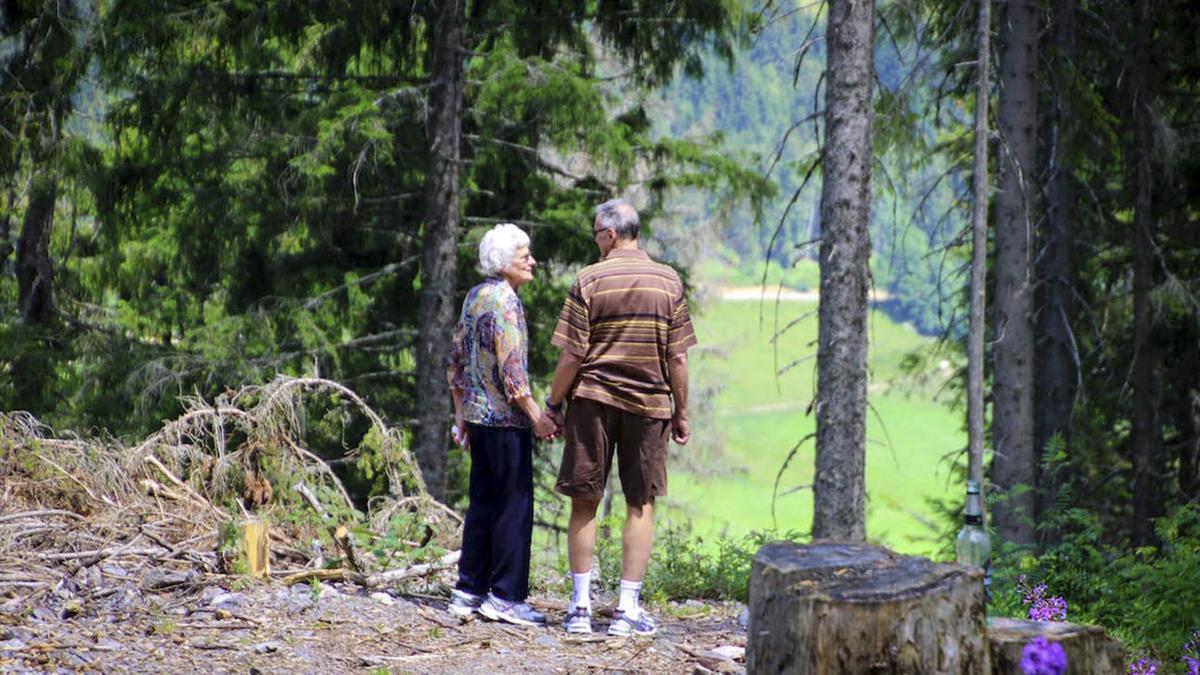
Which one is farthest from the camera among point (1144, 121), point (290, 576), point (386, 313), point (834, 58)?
point (386, 313)

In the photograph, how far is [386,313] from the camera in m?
14.8

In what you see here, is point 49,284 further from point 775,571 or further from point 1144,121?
point 775,571

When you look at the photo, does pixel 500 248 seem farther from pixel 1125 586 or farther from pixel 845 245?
pixel 1125 586

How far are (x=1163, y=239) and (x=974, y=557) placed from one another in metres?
11.4

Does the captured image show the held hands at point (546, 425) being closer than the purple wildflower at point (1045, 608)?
No

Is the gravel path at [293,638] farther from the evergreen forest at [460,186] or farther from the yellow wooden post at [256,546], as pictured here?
the evergreen forest at [460,186]

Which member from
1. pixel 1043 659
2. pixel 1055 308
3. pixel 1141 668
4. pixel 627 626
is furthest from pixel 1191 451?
pixel 1043 659

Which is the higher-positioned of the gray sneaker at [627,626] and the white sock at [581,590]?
the white sock at [581,590]

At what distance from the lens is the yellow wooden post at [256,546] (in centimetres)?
699

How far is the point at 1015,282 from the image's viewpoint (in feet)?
41.9

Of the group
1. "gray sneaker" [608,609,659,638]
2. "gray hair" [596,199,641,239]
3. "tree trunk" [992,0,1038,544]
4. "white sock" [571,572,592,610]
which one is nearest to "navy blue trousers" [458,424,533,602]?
"white sock" [571,572,592,610]

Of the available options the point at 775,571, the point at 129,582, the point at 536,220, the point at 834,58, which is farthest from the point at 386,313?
the point at 775,571

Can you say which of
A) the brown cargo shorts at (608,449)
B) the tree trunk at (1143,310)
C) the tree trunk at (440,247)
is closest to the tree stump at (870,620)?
→ the brown cargo shorts at (608,449)

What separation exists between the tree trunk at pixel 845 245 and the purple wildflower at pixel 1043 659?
455 centimetres
